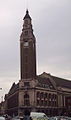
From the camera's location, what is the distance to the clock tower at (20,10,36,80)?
115 metres

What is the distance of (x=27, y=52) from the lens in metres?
115

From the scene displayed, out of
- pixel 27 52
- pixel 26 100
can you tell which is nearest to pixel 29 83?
pixel 26 100

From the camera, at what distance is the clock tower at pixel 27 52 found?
115 metres

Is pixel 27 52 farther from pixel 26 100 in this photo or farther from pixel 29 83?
pixel 26 100

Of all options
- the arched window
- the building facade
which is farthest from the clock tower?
the arched window

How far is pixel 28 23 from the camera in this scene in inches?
4577

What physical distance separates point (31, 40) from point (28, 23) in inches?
243

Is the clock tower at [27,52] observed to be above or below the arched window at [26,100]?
above

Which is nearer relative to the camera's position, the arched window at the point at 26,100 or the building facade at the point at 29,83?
the building facade at the point at 29,83

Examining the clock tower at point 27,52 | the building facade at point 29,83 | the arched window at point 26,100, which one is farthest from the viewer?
the clock tower at point 27,52

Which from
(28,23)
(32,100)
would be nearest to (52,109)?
(32,100)

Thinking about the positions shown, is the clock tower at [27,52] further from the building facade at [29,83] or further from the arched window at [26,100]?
the arched window at [26,100]

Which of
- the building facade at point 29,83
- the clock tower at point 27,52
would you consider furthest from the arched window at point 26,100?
the clock tower at point 27,52

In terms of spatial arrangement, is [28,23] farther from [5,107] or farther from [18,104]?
[5,107]
